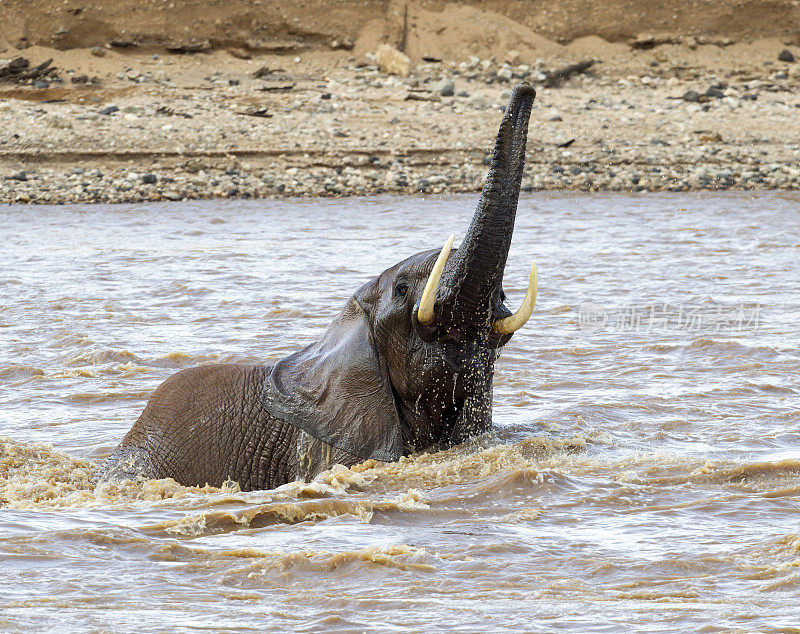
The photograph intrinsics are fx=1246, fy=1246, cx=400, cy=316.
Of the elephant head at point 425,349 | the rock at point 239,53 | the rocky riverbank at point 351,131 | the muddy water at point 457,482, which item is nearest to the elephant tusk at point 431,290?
the elephant head at point 425,349

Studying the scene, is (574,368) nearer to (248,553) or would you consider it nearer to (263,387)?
(263,387)

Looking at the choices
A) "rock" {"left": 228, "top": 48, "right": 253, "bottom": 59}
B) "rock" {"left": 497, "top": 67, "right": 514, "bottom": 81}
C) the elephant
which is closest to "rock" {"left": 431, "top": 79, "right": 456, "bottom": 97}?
"rock" {"left": 497, "top": 67, "right": 514, "bottom": 81}

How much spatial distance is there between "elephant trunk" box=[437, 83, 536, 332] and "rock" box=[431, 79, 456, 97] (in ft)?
60.5

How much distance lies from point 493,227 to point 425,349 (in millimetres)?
615

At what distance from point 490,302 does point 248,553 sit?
1.46 m

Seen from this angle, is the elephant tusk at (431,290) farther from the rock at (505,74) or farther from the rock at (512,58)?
the rock at (512,58)

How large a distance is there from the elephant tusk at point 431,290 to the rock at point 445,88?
60.9 ft

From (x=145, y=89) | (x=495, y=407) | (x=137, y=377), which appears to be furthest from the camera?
(x=145, y=89)

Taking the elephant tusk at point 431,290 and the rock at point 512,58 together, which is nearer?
the elephant tusk at point 431,290

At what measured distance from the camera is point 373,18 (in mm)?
27156

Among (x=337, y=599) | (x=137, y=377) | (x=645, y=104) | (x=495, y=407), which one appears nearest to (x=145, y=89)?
(x=645, y=104)

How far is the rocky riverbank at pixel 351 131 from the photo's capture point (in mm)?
20469

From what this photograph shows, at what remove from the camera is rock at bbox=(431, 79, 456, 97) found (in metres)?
23.3

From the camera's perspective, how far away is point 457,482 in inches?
225
